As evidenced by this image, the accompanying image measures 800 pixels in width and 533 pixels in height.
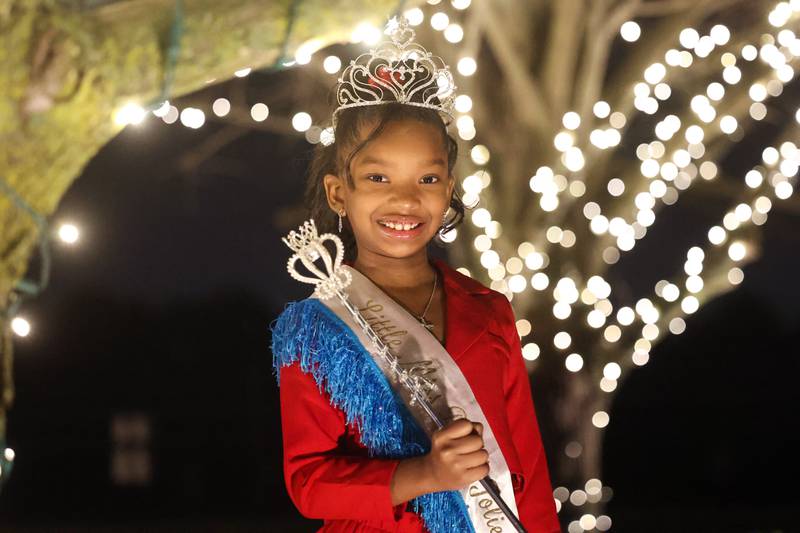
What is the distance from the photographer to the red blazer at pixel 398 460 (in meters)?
1.75

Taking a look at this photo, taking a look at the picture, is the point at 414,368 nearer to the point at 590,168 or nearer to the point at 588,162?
the point at 588,162

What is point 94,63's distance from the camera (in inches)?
91.0

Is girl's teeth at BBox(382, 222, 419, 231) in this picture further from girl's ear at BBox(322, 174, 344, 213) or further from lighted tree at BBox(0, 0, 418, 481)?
lighted tree at BBox(0, 0, 418, 481)

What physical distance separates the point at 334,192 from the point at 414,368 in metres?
0.34

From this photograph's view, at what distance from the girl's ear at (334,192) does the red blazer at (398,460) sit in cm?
22

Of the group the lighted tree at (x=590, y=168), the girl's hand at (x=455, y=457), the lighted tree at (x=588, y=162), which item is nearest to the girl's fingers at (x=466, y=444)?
the girl's hand at (x=455, y=457)

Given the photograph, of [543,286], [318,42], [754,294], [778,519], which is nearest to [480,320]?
[318,42]

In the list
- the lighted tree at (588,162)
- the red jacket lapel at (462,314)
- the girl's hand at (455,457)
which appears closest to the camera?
the girl's hand at (455,457)

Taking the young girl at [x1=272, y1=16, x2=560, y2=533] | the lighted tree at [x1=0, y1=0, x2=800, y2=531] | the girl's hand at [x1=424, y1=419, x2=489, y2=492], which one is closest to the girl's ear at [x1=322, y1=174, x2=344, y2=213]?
the young girl at [x1=272, y1=16, x2=560, y2=533]

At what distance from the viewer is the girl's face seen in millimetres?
1877

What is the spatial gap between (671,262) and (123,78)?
5677 millimetres

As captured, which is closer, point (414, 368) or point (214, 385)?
point (414, 368)

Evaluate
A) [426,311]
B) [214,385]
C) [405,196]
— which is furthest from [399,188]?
[214,385]

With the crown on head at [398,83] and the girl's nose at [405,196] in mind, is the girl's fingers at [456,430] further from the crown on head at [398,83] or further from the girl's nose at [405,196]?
the crown on head at [398,83]
